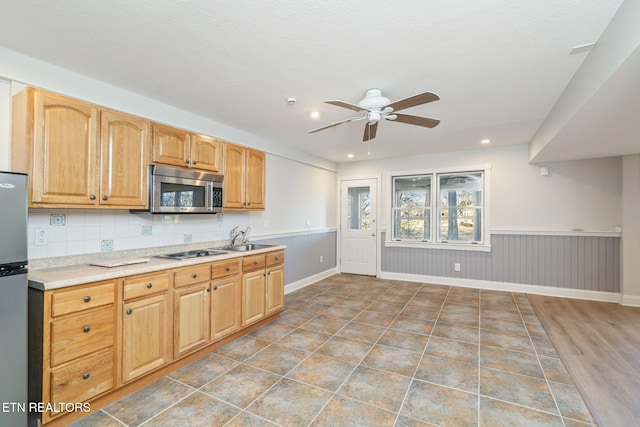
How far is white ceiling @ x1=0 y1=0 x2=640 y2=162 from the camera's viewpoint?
1686 mm

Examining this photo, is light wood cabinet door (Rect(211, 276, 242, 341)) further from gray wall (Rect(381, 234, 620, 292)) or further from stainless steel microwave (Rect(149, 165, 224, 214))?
gray wall (Rect(381, 234, 620, 292))

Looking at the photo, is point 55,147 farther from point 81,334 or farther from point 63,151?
point 81,334

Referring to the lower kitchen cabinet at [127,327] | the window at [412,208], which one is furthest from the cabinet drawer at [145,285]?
the window at [412,208]

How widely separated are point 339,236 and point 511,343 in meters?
3.94

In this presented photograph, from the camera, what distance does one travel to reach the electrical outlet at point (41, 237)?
2.26 m

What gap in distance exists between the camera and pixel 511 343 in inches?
120

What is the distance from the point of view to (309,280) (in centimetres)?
555

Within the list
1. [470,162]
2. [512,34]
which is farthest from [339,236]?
[512,34]

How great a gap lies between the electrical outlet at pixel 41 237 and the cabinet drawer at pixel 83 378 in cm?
98

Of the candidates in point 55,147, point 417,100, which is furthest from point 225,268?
point 417,100

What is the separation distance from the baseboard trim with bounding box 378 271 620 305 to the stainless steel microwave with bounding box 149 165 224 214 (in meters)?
3.95

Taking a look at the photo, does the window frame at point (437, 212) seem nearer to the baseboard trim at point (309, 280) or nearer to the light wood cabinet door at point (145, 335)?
the baseboard trim at point (309, 280)

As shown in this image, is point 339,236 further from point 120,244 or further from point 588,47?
point 588,47

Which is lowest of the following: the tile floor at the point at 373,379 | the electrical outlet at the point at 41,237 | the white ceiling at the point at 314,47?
the tile floor at the point at 373,379
